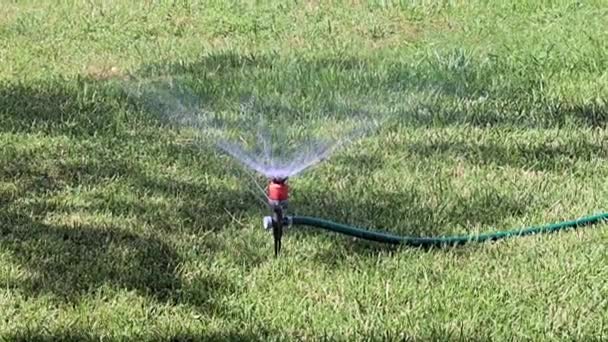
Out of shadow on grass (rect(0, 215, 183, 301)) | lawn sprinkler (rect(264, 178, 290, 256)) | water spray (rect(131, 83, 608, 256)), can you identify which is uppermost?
lawn sprinkler (rect(264, 178, 290, 256))

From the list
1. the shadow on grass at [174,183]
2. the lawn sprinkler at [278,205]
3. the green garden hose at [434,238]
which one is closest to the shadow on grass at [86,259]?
the shadow on grass at [174,183]

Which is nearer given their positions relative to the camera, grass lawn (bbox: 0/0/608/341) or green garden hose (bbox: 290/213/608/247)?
grass lawn (bbox: 0/0/608/341)

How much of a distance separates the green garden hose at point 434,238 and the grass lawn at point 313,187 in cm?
5

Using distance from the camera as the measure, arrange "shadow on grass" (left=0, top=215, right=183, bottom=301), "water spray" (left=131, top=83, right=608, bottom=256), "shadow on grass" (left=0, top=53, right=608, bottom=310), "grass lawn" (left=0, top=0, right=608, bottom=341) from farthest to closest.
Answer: "water spray" (left=131, top=83, right=608, bottom=256) < "shadow on grass" (left=0, top=53, right=608, bottom=310) < "shadow on grass" (left=0, top=215, right=183, bottom=301) < "grass lawn" (left=0, top=0, right=608, bottom=341)

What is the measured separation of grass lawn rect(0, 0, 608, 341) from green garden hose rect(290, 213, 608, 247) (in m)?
0.05

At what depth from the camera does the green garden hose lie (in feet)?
11.0

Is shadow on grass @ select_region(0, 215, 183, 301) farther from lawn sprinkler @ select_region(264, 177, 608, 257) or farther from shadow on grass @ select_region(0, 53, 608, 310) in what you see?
lawn sprinkler @ select_region(264, 177, 608, 257)

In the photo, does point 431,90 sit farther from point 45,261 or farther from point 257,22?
point 45,261

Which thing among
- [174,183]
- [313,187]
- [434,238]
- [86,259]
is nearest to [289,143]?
[313,187]

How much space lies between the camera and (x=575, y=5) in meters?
7.29

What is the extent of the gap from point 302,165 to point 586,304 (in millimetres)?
A: 1497

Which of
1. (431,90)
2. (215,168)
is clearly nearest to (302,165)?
(215,168)

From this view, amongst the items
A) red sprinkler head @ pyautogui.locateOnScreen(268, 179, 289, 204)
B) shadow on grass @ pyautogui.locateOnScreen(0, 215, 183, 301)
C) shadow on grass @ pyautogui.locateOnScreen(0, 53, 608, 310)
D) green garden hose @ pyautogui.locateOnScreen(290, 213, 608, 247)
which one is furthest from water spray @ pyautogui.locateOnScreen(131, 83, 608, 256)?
shadow on grass @ pyautogui.locateOnScreen(0, 215, 183, 301)

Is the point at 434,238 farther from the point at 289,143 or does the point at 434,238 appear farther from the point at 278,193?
the point at 289,143
